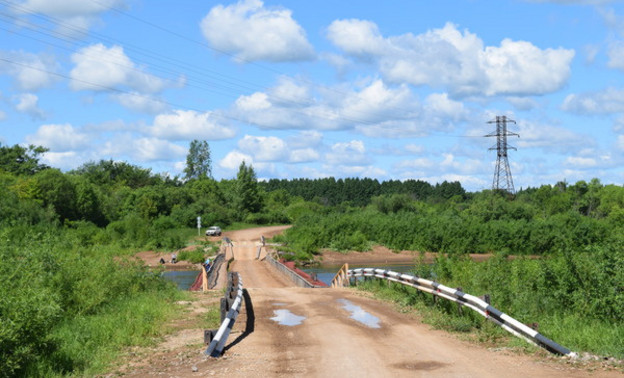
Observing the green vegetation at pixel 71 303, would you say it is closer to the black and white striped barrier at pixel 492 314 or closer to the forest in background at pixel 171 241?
the forest in background at pixel 171 241

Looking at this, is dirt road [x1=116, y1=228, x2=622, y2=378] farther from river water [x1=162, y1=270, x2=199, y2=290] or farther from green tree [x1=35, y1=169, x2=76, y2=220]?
green tree [x1=35, y1=169, x2=76, y2=220]

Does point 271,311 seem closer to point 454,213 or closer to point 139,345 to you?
point 139,345

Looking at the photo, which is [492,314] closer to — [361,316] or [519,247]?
[361,316]

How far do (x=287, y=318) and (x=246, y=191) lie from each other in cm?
9406

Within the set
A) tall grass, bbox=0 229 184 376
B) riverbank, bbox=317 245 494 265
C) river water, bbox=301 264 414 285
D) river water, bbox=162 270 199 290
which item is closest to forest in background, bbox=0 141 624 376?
tall grass, bbox=0 229 184 376

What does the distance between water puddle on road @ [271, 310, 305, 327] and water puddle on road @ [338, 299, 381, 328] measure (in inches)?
56.6

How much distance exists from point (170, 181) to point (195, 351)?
139 m

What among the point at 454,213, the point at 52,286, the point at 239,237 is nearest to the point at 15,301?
the point at 52,286

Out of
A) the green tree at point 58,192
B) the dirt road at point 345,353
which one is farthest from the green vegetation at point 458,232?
the dirt road at point 345,353

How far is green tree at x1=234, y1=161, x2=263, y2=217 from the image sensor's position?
109750 mm

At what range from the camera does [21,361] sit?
35.8 ft

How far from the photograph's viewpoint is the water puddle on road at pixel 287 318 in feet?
52.5

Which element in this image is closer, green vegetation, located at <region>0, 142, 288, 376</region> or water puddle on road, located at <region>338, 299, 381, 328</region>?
green vegetation, located at <region>0, 142, 288, 376</region>

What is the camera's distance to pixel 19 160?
115 metres
